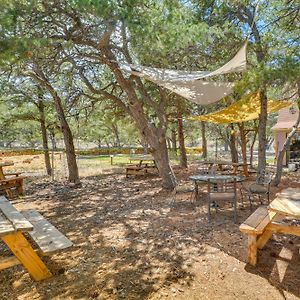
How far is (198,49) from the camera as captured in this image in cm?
630

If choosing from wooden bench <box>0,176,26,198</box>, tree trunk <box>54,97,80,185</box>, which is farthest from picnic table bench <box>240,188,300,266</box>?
wooden bench <box>0,176,26,198</box>

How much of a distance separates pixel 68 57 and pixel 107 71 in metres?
3.01

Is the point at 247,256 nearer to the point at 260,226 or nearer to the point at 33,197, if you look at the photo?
the point at 260,226

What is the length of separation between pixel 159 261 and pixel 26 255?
138 centimetres

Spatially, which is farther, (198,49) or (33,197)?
Result: (33,197)

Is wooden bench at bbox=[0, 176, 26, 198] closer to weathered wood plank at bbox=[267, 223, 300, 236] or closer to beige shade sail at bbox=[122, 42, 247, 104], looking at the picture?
beige shade sail at bbox=[122, 42, 247, 104]

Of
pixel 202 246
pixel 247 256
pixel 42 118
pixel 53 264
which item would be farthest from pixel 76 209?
pixel 42 118

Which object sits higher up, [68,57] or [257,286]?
[68,57]

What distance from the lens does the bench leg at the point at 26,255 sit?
2652 mm

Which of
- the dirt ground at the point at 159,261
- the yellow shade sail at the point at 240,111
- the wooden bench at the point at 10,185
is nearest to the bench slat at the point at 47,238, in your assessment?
the dirt ground at the point at 159,261

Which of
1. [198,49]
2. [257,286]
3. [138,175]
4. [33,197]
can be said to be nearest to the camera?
[257,286]

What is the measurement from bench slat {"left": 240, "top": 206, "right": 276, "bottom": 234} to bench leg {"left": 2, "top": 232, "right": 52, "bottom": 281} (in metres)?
2.09

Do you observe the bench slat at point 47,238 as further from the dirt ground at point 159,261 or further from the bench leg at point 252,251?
the bench leg at point 252,251

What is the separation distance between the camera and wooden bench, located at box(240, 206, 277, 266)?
288cm
